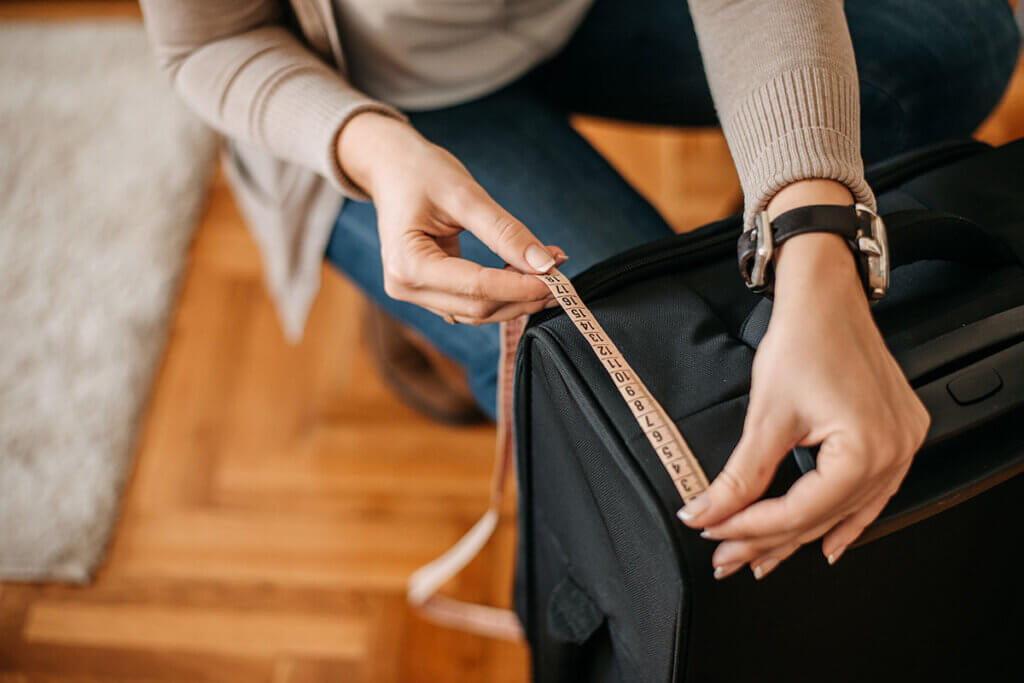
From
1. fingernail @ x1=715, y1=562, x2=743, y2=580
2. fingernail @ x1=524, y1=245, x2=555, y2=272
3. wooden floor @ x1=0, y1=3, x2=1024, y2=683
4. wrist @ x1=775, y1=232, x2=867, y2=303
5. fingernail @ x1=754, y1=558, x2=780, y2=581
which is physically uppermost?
wrist @ x1=775, y1=232, x2=867, y2=303

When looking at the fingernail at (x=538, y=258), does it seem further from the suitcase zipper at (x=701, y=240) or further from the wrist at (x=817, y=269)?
the wrist at (x=817, y=269)

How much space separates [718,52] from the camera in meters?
0.62

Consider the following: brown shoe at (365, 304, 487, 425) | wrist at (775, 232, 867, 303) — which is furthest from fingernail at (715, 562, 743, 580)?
brown shoe at (365, 304, 487, 425)

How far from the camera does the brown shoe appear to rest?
117 cm

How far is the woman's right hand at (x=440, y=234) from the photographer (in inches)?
20.4

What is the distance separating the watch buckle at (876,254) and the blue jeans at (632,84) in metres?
0.25

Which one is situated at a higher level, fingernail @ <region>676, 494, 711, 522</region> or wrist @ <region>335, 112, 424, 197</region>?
wrist @ <region>335, 112, 424, 197</region>

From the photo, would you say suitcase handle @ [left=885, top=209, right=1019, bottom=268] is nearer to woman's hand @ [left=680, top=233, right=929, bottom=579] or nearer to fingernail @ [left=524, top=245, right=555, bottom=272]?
woman's hand @ [left=680, top=233, right=929, bottom=579]

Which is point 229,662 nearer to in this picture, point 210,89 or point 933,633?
point 210,89

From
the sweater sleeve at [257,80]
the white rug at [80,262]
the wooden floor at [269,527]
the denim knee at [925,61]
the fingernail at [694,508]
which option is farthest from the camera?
the white rug at [80,262]

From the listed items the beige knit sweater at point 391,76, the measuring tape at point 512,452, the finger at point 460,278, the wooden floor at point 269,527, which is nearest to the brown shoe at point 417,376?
the wooden floor at point 269,527

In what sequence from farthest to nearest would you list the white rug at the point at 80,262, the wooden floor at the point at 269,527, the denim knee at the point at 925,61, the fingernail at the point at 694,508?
the white rug at the point at 80,262
the wooden floor at the point at 269,527
the denim knee at the point at 925,61
the fingernail at the point at 694,508

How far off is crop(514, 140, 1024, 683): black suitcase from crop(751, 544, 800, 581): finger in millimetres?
18

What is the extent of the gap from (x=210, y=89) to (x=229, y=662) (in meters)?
0.72
